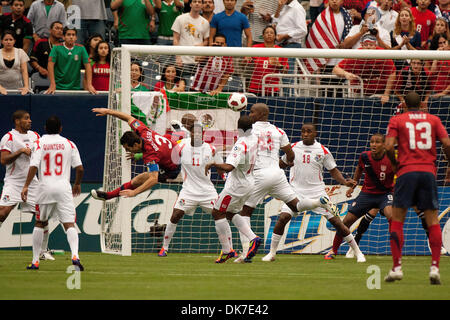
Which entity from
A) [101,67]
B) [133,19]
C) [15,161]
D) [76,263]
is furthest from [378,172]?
[133,19]

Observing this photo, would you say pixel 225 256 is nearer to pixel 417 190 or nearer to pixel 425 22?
pixel 417 190

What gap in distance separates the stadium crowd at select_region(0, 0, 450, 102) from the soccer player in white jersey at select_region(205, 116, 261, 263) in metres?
3.52

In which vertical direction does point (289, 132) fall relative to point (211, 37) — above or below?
below

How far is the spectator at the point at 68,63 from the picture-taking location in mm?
16078

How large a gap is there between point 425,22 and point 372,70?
3007mm

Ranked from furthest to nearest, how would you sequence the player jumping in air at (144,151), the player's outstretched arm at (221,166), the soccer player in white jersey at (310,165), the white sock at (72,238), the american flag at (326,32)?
1. the american flag at (326,32)
2. the soccer player in white jersey at (310,165)
3. the player jumping in air at (144,151)
4. the player's outstretched arm at (221,166)
5. the white sock at (72,238)

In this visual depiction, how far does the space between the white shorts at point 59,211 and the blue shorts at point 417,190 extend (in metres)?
4.42

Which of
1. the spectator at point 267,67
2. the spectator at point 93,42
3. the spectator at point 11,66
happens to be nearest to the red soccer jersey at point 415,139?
the spectator at point 267,67

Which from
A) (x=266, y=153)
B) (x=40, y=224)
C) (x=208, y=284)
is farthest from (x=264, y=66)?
(x=208, y=284)

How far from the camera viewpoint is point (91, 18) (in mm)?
17359

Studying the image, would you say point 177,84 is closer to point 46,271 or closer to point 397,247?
point 46,271

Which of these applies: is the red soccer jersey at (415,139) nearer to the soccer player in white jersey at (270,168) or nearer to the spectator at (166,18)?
the soccer player in white jersey at (270,168)

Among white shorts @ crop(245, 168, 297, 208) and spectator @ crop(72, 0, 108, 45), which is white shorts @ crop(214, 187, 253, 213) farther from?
spectator @ crop(72, 0, 108, 45)

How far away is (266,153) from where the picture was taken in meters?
13.0
